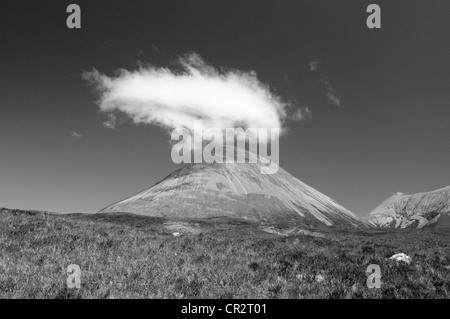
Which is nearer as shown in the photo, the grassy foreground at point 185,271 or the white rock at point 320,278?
the grassy foreground at point 185,271

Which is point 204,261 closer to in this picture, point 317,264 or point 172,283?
point 172,283

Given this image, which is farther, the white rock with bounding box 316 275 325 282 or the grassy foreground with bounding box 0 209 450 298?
the white rock with bounding box 316 275 325 282

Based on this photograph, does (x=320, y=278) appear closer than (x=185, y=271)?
Yes

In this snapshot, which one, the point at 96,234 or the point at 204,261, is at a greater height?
the point at 96,234

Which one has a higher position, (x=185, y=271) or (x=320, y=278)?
(x=185, y=271)
